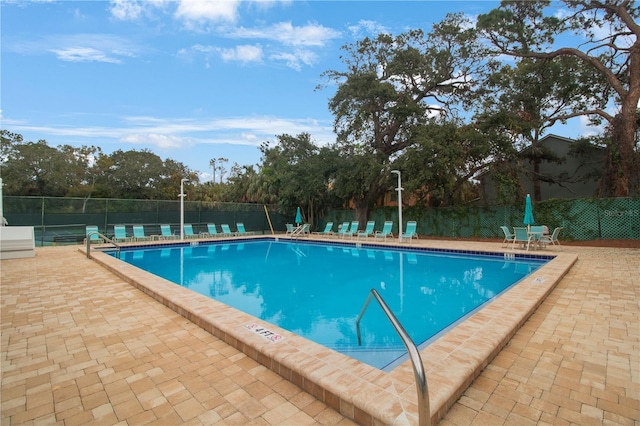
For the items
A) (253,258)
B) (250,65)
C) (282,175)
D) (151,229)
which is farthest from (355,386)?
(282,175)

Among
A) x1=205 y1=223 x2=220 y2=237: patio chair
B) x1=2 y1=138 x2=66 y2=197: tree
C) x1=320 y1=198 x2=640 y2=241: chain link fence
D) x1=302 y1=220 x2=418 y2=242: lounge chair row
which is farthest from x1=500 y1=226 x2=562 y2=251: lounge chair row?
x1=2 y1=138 x2=66 y2=197: tree

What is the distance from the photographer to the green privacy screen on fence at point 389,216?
36.2 feet

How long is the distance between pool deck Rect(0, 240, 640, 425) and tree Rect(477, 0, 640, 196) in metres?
11.2

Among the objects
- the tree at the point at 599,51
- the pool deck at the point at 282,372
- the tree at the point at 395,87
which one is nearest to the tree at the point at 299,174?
the tree at the point at 395,87

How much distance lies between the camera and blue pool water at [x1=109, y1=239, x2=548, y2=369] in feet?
13.2

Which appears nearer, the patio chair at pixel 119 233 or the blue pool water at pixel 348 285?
the blue pool water at pixel 348 285

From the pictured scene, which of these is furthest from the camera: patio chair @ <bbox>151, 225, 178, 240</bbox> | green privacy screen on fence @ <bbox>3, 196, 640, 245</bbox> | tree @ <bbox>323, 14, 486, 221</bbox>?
tree @ <bbox>323, 14, 486, 221</bbox>

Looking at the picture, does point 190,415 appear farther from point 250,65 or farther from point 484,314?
point 250,65

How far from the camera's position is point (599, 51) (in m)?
13.5

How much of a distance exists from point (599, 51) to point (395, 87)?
27.3 feet

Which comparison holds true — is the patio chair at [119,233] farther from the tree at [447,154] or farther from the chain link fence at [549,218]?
the chain link fence at [549,218]

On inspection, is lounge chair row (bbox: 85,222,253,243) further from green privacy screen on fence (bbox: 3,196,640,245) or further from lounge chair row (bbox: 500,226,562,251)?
lounge chair row (bbox: 500,226,562,251)

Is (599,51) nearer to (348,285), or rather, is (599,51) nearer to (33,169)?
(348,285)

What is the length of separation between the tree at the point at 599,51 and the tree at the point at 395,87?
149cm
